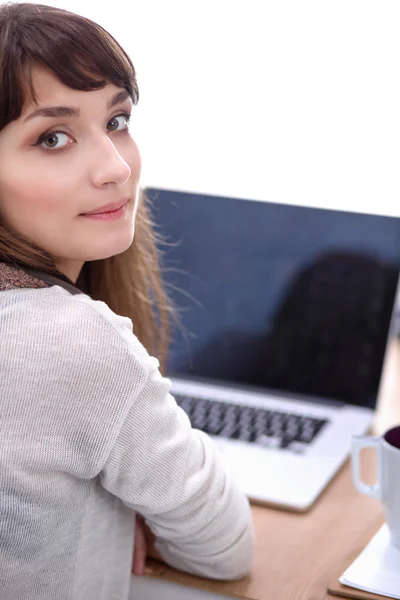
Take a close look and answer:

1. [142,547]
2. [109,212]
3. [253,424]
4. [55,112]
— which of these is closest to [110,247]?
[109,212]

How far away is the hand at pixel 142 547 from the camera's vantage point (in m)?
0.91

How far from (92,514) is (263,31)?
97 centimetres

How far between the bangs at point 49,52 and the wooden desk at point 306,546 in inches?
18.9

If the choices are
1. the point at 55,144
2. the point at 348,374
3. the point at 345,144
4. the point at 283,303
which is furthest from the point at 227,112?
the point at 55,144

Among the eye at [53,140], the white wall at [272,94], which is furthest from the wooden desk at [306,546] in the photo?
the white wall at [272,94]

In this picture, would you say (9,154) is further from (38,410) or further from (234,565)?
(234,565)

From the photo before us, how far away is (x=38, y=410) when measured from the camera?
0.76 metres

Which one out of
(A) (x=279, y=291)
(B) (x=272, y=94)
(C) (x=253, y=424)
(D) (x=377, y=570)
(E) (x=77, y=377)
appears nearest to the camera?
(E) (x=77, y=377)

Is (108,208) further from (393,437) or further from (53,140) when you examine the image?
(393,437)

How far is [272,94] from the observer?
1559 mm

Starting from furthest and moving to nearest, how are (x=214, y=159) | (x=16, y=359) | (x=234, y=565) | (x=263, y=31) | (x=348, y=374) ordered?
(x=214, y=159), (x=263, y=31), (x=348, y=374), (x=234, y=565), (x=16, y=359)

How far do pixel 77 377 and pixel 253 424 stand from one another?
0.47 meters

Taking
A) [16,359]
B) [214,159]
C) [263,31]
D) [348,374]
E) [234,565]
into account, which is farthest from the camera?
[214,159]

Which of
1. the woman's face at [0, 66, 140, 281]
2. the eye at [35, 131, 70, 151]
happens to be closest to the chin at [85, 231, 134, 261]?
the woman's face at [0, 66, 140, 281]
